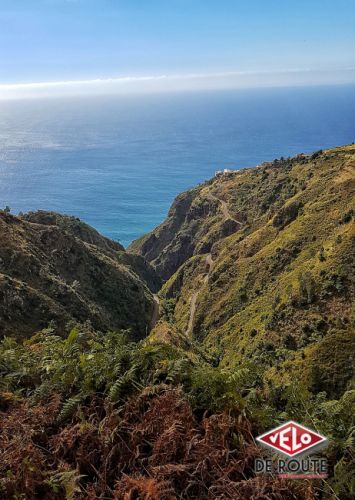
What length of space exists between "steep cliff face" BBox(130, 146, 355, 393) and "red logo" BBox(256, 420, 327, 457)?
30058mm

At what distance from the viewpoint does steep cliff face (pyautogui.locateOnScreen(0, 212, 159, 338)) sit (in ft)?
128

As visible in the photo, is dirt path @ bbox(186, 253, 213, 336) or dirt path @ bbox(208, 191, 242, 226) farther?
dirt path @ bbox(208, 191, 242, 226)

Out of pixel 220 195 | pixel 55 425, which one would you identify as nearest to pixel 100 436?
pixel 55 425

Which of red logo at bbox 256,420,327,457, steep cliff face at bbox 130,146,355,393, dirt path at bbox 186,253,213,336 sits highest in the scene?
red logo at bbox 256,420,327,457

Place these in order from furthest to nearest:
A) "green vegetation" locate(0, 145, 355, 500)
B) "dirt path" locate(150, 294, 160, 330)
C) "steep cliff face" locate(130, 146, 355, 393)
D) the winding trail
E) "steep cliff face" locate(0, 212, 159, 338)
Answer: the winding trail
"dirt path" locate(150, 294, 160, 330)
"steep cliff face" locate(130, 146, 355, 393)
"steep cliff face" locate(0, 212, 159, 338)
"green vegetation" locate(0, 145, 355, 500)

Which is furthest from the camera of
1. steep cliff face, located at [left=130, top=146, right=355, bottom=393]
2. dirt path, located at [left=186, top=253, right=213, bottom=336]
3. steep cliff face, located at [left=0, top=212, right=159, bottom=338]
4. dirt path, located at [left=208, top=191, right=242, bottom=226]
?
dirt path, located at [left=208, top=191, right=242, bottom=226]

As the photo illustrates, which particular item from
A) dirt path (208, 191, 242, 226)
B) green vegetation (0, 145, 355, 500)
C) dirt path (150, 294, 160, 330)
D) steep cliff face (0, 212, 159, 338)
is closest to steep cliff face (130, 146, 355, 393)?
green vegetation (0, 145, 355, 500)

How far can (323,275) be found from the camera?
4531cm

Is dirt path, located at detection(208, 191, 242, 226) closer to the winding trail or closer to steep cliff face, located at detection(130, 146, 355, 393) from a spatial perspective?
the winding trail

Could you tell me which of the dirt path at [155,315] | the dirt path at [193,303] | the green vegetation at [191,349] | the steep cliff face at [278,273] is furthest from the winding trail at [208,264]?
the dirt path at [155,315]

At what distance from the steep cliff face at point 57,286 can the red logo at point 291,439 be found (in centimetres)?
2606

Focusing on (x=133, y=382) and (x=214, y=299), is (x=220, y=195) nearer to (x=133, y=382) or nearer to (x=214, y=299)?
(x=214, y=299)

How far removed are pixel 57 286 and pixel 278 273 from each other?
32969 millimetres

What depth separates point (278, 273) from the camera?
60.9 meters
